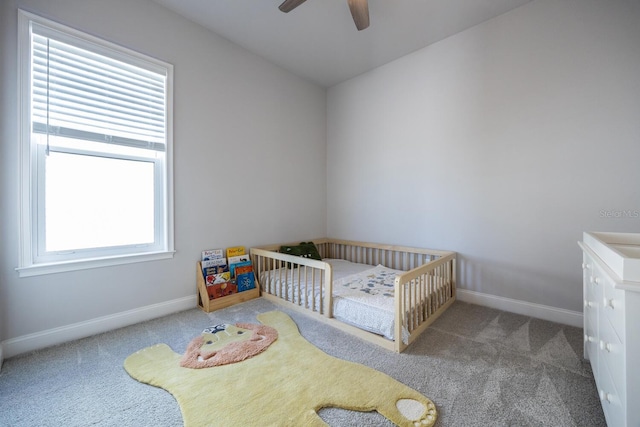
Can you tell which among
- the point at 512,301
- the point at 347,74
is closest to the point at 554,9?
the point at 347,74

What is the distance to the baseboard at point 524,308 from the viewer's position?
84.0 inches

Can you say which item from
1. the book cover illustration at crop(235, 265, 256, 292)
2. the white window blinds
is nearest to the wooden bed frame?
the book cover illustration at crop(235, 265, 256, 292)

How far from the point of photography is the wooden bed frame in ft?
6.10

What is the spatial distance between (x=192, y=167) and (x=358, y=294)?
1938mm

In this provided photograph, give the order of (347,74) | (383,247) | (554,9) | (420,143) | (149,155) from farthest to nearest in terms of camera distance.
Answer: (347,74) → (383,247) → (420,143) → (149,155) → (554,9)

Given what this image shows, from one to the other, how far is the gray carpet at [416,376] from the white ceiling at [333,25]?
9.01ft

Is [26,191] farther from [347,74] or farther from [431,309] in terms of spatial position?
[347,74]

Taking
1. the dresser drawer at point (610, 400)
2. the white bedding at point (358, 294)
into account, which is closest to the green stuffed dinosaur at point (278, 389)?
the white bedding at point (358, 294)

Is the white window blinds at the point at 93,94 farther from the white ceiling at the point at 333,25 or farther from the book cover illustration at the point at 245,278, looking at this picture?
the book cover illustration at the point at 245,278

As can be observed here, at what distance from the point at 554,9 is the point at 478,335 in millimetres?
2740

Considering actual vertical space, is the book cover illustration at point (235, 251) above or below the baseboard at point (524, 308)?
above

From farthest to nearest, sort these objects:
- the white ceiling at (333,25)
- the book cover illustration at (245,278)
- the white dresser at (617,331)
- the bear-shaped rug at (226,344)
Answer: the book cover illustration at (245,278), the white ceiling at (333,25), the bear-shaped rug at (226,344), the white dresser at (617,331)

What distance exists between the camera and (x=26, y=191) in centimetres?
171

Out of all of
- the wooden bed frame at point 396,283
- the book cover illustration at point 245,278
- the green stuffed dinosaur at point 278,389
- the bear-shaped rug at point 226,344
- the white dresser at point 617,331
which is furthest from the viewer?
the book cover illustration at point 245,278
